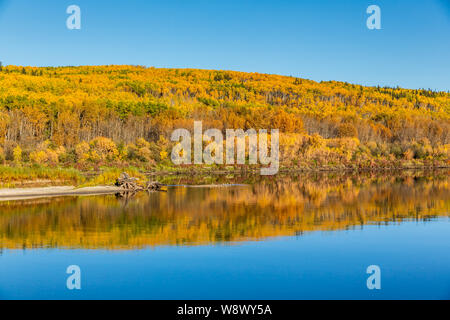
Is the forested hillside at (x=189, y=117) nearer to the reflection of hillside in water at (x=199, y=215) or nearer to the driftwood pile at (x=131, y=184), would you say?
the driftwood pile at (x=131, y=184)

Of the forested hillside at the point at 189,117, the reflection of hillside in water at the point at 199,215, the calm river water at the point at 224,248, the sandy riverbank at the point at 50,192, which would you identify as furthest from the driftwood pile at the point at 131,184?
the forested hillside at the point at 189,117

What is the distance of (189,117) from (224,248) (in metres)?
65.7

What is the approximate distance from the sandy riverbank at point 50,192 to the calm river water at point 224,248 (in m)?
1.98

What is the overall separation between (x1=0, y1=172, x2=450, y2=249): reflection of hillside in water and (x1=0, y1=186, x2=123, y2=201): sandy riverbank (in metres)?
2.04

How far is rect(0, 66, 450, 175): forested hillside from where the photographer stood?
54.3 metres

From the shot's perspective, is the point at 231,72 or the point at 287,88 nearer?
the point at 287,88

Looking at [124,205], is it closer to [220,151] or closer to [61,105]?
[220,151]

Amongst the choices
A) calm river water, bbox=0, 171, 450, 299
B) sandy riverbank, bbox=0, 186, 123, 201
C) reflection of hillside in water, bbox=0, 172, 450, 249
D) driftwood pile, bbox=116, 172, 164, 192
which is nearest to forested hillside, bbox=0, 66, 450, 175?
driftwood pile, bbox=116, 172, 164, 192

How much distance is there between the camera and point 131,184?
3153cm
